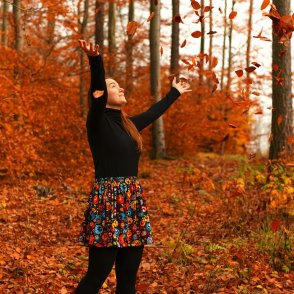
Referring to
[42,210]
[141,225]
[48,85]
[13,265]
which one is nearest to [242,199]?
Answer: [42,210]

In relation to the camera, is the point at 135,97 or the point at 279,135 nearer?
the point at 279,135

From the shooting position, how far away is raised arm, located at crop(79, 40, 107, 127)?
8.95 ft

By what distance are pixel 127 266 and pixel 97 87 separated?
1.32 meters

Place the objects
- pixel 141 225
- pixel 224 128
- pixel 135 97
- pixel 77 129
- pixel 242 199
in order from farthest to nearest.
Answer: pixel 224 128, pixel 135 97, pixel 77 129, pixel 242 199, pixel 141 225

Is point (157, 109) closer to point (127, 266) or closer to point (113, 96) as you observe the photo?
point (113, 96)

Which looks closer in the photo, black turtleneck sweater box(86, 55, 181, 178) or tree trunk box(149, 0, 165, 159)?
black turtleneck sweater box(86, 55, 181, 178)

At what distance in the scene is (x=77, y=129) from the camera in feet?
38.8

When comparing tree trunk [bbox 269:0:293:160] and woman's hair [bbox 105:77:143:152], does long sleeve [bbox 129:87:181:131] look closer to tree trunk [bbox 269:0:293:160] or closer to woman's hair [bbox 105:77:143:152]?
woman's hair [bbox 105:77:143:152]

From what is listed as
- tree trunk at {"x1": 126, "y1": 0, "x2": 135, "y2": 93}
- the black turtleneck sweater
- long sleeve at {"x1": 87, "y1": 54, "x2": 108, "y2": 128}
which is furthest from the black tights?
Result: tree trunk at {"x1": 126, "y1": 0, "x2": 135, "y2": 93}

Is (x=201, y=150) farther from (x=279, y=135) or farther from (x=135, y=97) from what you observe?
(x=279, y=135)

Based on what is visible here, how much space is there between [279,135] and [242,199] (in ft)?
7.74

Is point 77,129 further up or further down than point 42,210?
further up

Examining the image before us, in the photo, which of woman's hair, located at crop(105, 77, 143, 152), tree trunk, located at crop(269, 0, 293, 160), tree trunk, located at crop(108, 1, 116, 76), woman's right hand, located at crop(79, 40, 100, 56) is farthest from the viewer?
tree trunk, located at crop(108, 1, 116, 76)

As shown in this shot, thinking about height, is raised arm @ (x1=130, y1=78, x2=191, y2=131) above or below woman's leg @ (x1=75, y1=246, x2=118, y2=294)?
above
